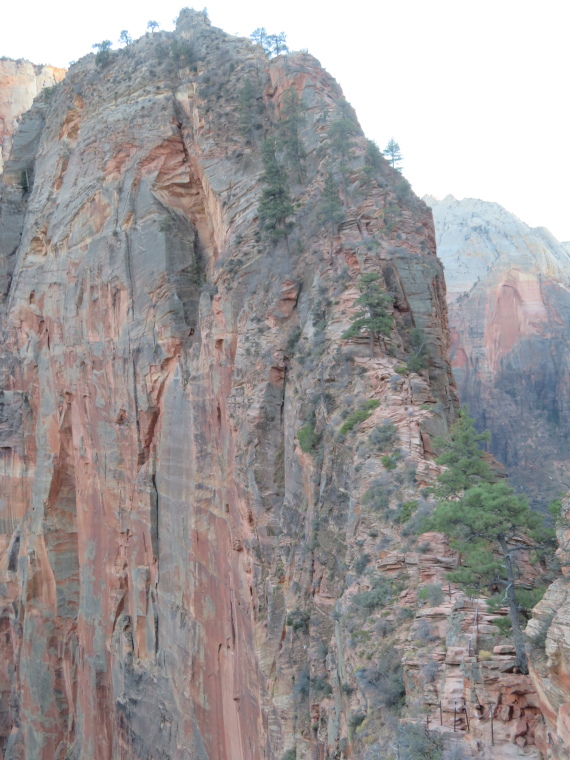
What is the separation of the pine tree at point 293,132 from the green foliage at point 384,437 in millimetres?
17862

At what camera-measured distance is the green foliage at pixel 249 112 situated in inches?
1532

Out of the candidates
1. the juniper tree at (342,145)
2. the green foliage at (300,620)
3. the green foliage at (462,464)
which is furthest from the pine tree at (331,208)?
the green foliage at (300,620)

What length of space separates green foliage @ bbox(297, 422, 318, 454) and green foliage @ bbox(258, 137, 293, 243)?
36.4 feet

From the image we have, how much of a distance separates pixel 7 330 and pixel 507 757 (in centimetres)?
5288

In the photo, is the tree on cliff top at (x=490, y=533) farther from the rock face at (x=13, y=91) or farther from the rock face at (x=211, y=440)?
the rock face at (x=13, y=91)

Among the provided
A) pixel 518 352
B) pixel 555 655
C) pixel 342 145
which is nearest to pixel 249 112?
pixel 342 145

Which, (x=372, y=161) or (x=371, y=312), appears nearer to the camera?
(x=371, y=312)

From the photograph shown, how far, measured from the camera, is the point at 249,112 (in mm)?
39219

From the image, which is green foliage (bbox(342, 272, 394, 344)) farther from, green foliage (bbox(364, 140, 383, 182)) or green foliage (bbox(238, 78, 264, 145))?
green foliage (bbox(238, 78, 264, 145))

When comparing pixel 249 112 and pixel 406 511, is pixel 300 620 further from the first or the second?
pixel 249 112

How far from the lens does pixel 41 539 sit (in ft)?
167

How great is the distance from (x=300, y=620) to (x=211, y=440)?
38.5ft

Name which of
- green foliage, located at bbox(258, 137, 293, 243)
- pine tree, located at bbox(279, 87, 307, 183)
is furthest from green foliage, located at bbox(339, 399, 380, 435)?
pine tree, located at bbox(279, 87, 307, 183)

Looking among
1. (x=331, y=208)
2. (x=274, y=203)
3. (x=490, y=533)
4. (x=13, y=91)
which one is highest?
(x=13, y=91)
